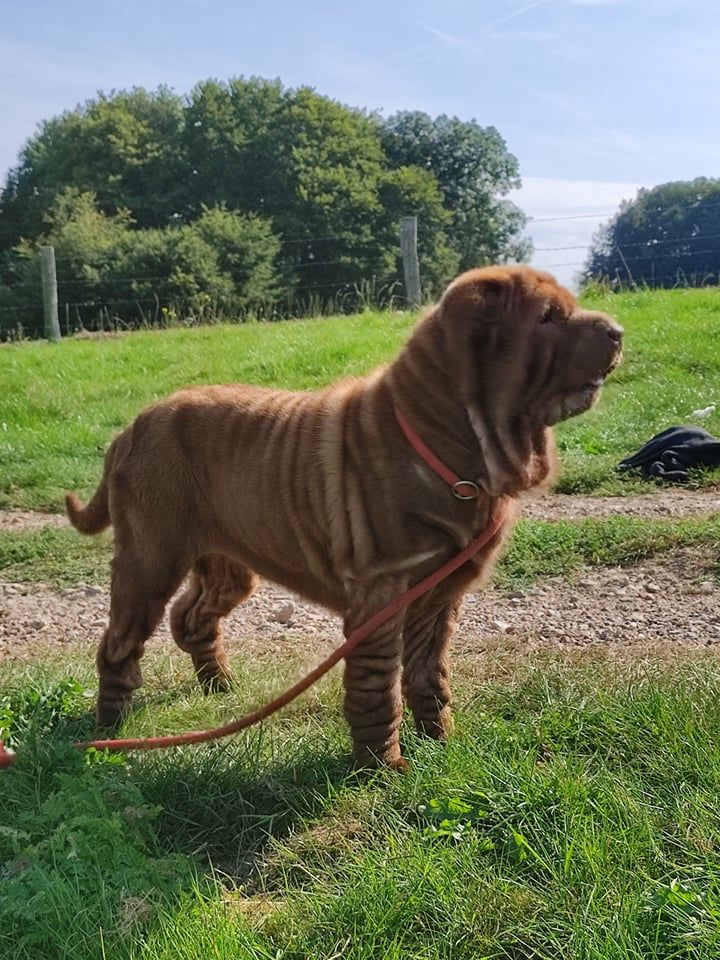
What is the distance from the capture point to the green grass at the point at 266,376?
8664mm

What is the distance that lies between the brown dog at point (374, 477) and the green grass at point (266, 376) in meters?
3.90

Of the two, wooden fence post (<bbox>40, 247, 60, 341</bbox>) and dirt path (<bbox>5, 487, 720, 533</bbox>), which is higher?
wooden fence post (<bbox>40, 247, 60, 341</bbox>)

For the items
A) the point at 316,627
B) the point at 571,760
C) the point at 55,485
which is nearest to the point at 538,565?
the point at 316,627

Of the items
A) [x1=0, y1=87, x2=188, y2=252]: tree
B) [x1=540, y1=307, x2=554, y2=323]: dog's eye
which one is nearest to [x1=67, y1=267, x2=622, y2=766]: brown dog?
[x1=540, y1=307, x2=554, y2=323]: dog's eye

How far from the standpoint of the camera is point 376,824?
3168 millimetres

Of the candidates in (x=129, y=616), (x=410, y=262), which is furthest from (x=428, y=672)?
(x=410, y=262)

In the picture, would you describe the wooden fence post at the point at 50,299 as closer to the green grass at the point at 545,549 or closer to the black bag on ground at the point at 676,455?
the green grass at the point at 545,549

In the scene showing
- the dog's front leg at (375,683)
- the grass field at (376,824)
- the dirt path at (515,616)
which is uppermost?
the dog's front leg at (375,683)

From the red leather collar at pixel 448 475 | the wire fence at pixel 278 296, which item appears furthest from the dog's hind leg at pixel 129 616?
the wire fence at pixel 278 296

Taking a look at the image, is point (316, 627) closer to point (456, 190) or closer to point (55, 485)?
point (55, 485)

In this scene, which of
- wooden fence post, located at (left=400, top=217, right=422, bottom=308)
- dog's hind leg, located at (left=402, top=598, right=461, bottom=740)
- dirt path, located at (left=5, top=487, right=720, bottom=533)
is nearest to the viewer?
dog's hind leg, located at (left=402, top=598, right=461, bottom=740)

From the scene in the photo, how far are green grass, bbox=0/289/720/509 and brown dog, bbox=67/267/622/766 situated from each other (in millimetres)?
3900

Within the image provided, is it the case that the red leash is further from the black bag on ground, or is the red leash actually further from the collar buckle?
the black bag on ground

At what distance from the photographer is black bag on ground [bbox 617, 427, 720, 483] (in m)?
7.56
